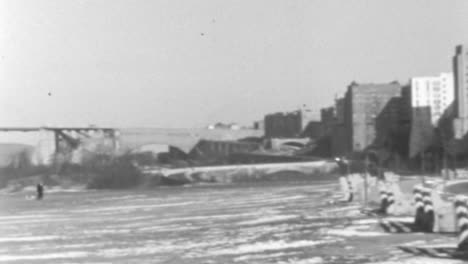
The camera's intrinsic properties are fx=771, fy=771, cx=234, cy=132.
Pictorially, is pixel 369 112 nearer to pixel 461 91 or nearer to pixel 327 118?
pixel 461 91

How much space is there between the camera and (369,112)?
100062mm

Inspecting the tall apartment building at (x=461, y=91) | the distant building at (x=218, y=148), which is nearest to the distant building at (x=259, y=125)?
the distant building at (x=218, y=148)

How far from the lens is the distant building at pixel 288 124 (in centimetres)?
15300

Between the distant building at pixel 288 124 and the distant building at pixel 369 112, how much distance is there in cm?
4687

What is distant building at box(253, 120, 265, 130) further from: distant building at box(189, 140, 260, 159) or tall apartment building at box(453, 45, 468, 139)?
tall apartment building at box(453, 45, 468, 139)

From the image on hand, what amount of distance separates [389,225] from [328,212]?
6.26 meters

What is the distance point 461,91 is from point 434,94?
14.6 meters

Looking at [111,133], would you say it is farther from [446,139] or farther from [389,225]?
[389,225]

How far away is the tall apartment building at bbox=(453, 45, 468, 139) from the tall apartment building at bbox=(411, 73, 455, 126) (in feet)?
21.2

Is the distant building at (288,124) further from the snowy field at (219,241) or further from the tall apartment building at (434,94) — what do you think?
the snowy field at (219,241)

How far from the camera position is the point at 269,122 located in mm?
159250

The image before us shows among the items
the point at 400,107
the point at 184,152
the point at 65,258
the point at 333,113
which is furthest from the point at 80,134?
the point at 65,258

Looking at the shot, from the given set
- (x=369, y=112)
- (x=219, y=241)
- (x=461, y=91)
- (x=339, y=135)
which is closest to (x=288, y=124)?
(x=339, y=135)

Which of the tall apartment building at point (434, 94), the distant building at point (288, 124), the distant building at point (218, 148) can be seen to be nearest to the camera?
the tall apartment building at point (434, 94)
